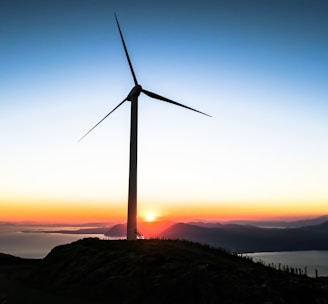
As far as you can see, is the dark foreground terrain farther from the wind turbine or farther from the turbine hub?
the turbine hub

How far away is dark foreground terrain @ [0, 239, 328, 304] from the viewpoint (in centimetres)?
2891

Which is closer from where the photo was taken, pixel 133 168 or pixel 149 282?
pixel 149 282

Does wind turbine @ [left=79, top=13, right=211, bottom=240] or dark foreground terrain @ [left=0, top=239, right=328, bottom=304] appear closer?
dark foreground terrain @ [left=0, top=239, right=328, bottom=304]

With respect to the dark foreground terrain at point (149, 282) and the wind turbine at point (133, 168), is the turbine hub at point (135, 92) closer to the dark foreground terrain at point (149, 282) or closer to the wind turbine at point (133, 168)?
the wind turbine at point (133, 168)

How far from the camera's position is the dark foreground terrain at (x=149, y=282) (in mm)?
28906

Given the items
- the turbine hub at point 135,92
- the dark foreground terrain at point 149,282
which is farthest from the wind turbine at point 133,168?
the dark foreground terrain at point 149,282

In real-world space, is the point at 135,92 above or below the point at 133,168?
above

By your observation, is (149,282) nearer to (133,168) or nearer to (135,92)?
(133,168)

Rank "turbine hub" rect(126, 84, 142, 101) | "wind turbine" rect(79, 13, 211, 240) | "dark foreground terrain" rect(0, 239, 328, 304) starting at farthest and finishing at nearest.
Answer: "turbine hub" rect(126, 84, 142, 101) < "wind turbine" rect(79, 13, 211, 240) < "dark foreground terrain" rect(0, 239, 328, 304)

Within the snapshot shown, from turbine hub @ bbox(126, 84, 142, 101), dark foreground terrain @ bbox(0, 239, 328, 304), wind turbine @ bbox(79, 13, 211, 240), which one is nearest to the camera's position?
dark foreground terrain @ bbox(0, 239, 328, 304)

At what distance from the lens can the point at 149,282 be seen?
3291 cm

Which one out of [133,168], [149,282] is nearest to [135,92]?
[133,168]

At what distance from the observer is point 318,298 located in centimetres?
2844

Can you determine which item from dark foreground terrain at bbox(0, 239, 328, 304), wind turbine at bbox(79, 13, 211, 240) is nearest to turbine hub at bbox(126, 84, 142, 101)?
wind turbine at bbox(79, 13, 211, 240)
